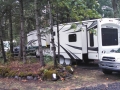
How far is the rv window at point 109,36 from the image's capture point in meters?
12.9

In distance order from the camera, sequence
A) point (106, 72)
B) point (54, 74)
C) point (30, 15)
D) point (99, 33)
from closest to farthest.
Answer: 1. point (54, 74)
2. point (106, 72)
3. point (99, 33)
4. point (30, 15)

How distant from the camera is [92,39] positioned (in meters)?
13.1

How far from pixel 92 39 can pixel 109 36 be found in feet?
3.57

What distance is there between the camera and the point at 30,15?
16.9m

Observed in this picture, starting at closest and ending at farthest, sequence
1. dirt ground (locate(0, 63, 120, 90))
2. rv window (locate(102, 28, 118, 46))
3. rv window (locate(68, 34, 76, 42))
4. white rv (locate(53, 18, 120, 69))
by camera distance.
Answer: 1. dirt ground (locate(0, 63, 120, 90))
2. white rv (locate(53, 18, 120, 69))
3. rv window (locate(102, 28, 118, 46))
4. rv window (locate(68, 34, 76, 42))

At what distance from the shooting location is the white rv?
41.3ft

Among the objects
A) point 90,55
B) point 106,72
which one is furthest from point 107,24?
A: point 106,72

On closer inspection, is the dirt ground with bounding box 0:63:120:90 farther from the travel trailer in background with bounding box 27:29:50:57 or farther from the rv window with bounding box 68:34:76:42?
the travel trailer in background with bounding box 27:29:50:57

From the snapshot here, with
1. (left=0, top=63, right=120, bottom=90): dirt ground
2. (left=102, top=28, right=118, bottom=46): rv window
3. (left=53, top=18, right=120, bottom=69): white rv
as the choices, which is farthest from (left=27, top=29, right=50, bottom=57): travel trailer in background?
(left=0, top=63, right=120, bottom=90): dirt ground

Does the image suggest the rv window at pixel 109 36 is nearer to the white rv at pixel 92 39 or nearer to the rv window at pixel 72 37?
the white rv at pixel 92 39

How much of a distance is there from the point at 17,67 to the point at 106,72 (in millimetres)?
4768

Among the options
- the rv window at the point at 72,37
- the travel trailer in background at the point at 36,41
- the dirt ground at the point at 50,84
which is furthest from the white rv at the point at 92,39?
the dirt ground at the point at 50,84

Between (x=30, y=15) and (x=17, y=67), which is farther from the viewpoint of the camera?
(x=30, y=15)

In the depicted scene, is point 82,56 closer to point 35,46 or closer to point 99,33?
point 99,33
